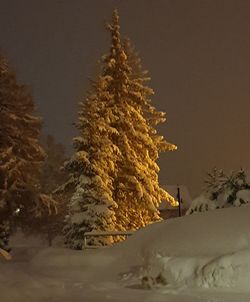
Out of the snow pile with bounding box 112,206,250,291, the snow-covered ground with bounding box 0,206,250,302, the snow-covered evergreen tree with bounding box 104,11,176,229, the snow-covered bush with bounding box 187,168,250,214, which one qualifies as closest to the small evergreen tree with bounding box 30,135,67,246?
the snow-covered evergreen tree with bounding box 104,11,176,229

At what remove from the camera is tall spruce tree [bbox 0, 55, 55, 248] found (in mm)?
26062

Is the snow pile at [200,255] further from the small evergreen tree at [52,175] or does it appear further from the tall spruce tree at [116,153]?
the small evergreen tree at [52,175]

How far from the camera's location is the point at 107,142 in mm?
27828

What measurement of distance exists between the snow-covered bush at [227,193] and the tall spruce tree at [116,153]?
10264mm

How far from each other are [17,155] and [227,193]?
14272 mm

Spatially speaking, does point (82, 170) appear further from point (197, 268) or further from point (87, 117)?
point (197, 268)

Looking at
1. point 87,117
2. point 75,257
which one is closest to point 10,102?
point 87,117

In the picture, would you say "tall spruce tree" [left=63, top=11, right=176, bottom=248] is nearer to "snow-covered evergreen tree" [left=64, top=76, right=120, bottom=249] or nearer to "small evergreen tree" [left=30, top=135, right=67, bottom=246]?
"snow-covered evergreen tree" [left=64, top=76, right=120, bottom=249]

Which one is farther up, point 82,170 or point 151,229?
point 82,170

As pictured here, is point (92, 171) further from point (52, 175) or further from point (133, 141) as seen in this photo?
point (52, 175)

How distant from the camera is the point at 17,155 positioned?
27.1 metres

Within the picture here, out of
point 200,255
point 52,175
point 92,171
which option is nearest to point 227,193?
point 200,255

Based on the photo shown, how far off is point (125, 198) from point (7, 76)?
875 cm

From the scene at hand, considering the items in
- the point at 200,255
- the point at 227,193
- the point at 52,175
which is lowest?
the point at 200,255
